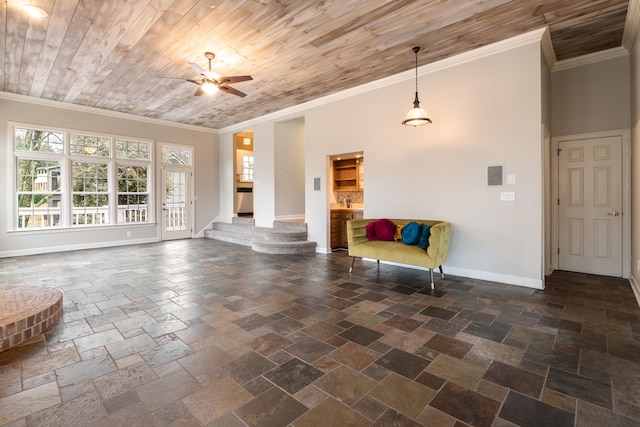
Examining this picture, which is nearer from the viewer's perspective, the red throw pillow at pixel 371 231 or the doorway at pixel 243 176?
the red throw pillow at pixel 371 231

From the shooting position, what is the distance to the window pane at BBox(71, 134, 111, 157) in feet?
22.2

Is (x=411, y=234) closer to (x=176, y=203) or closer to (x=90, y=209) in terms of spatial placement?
(x=176, y=203)

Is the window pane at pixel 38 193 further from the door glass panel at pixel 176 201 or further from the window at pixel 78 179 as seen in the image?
the door glass panel at pixel 176 201

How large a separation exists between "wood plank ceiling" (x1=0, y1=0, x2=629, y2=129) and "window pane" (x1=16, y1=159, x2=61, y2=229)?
1621mm

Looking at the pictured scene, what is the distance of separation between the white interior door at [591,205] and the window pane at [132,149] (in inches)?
338

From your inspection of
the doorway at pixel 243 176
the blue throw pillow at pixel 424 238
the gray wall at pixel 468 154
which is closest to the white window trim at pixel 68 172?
the doorway at pixel 243 176

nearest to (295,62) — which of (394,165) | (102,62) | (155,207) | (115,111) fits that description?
(394,165)

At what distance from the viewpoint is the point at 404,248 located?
4211mm

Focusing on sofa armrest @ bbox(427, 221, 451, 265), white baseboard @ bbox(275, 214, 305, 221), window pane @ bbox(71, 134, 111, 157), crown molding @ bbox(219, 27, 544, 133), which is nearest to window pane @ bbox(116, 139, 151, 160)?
window pane @ bbox(71, 134, 111, 157)

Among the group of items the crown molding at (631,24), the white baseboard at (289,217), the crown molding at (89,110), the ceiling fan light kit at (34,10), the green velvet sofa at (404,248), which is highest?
the crown molding at (89,110)

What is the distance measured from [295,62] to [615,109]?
4.48 meters

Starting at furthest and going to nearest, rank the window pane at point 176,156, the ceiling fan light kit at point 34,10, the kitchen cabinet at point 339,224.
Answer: the window pane at point 176,156 → the kitchen cabinet at point 339,224 → the ceiling fan light kit at point 34,10

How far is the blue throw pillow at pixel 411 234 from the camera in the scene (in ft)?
14.2

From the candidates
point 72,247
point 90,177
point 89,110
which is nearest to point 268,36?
point 89,110
